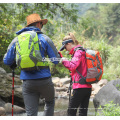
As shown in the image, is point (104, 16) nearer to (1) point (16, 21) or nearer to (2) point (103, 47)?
(2) point (103, 47)

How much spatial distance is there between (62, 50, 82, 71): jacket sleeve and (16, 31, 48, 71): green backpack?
1.11 ft

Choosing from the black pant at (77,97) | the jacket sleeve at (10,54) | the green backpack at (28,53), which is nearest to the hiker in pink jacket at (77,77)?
the black pant at (77,97)

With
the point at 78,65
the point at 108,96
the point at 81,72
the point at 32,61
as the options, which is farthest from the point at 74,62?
the point at 108,96

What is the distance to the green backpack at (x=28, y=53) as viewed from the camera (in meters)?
2.24

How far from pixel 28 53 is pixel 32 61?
9 cm

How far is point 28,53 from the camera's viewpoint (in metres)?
2.24

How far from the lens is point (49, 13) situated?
599cm

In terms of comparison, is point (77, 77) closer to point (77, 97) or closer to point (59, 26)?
point (77, 97)

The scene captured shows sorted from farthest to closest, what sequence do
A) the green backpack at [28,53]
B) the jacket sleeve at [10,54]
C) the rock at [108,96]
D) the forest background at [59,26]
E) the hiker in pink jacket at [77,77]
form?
the forest background at [59,26]
the rock at [108,96]
the hiker in pink jacket at [77,77]
the jacket sleeve at [10,54]
the green backpack at [28,53]

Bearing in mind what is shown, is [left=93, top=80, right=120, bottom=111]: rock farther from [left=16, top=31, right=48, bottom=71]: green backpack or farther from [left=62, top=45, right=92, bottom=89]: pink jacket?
[left=16, top=31, right=48, bottom=71]: green backpack

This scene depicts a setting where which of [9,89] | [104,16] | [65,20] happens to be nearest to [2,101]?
[9,89]

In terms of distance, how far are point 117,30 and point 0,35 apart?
2003 cm

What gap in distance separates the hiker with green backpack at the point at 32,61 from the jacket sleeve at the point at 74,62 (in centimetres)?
20

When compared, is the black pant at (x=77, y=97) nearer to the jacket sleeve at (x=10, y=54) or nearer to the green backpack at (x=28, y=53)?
the green backpack at (x=28, y=53)
